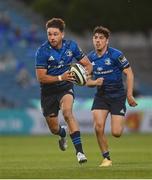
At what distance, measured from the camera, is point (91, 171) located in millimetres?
14055

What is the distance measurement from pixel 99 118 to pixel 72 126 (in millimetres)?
619

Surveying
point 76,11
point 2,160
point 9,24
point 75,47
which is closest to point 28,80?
point 9,24

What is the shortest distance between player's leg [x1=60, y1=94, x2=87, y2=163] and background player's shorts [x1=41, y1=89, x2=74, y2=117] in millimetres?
289

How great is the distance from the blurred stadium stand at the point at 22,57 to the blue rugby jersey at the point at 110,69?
25084mm

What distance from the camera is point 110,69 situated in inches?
637

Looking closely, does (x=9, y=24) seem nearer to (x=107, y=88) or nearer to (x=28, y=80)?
(x=28, y=80)

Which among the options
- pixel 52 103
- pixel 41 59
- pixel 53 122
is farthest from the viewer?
pixel 53 122

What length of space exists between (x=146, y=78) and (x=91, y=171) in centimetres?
3539

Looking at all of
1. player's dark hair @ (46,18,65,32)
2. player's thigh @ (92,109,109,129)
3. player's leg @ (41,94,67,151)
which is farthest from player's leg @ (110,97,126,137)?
player's dark hair @ (46,18,65,32)

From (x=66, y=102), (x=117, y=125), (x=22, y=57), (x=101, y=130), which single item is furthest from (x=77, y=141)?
(x=22, y=57)

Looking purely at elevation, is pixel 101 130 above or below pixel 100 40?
below

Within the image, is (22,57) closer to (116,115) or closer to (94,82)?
(116,115)

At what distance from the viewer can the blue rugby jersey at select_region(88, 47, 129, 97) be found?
1609 centimetres

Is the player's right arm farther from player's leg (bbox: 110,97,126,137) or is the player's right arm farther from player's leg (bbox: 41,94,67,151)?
player's leg (bbox: 110,97,126,137)
